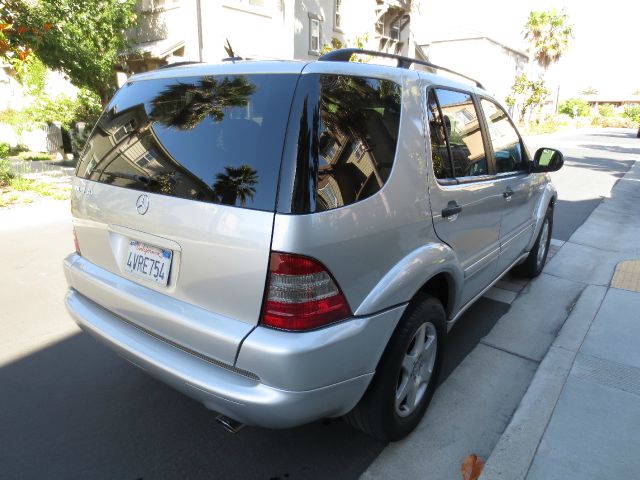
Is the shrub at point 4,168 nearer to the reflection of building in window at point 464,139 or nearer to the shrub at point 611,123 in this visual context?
the reflection of building in window at point 464,139

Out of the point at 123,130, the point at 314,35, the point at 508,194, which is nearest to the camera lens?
the point at 123,130

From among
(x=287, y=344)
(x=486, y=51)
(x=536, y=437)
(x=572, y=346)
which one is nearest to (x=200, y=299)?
(x=287, y=344)

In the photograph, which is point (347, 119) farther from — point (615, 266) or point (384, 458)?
point (615, 266)

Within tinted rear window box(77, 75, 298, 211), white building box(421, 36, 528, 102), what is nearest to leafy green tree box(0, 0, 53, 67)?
tinted rear window box(77, 75, 298, 211)

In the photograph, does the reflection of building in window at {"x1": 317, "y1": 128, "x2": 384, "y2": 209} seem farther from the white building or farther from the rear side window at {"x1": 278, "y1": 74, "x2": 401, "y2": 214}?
the white building

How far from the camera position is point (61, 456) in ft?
7.75

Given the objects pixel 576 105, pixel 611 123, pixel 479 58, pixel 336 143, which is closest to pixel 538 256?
pixel 336 143

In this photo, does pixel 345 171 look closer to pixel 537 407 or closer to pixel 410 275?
pixel 410 275

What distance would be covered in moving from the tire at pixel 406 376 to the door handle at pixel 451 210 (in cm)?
46

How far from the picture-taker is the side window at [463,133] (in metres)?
2.70

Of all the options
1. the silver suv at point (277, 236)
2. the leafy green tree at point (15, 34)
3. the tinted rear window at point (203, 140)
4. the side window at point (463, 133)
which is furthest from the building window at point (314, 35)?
the tinted rear window at point (203, 140)

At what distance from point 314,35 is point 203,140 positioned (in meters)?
17.3

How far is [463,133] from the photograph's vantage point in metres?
2.91

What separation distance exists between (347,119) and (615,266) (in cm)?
495
